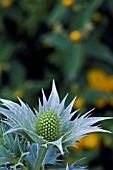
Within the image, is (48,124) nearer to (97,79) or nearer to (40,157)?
(40,157)

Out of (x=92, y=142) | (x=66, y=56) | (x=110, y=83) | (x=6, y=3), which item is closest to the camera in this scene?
(x=66, y=56)

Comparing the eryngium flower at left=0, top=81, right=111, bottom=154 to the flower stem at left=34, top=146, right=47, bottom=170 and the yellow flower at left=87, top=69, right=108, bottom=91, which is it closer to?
the flower stem at left=34, top=146, right=47, bottom=170

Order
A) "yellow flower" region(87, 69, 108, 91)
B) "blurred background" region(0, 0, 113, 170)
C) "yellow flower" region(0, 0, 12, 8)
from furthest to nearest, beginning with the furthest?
"yellow flower" region(0, 0, 12, 8) < "yellow flower" region(87, 69, 108, 91) < "blurred background" region(0, 0, 113, 170)

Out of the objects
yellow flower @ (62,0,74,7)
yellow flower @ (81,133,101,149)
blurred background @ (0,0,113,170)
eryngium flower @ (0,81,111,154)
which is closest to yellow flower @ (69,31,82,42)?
blurred background @ (0,0,113,170)

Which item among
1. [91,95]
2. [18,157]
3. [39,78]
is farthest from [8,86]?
[18,157]

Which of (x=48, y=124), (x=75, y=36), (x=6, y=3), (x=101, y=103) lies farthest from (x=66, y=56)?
(x=48, y=124)

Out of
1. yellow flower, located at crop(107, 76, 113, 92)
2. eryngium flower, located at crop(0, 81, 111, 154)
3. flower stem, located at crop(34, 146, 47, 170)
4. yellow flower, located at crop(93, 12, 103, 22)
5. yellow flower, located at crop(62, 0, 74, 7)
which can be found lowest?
flower stem, located at crop(34, 146, 47, 170)

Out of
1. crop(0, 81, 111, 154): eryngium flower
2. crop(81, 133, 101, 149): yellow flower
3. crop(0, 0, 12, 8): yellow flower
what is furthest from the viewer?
crop(0, 0, 12, 8): yellow flower

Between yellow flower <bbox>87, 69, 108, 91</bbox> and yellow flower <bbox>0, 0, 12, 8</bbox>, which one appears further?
yellow flower <bbox>0, 0, 12, 8</bbox>
